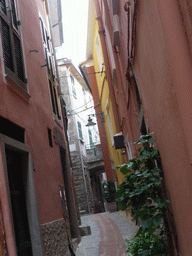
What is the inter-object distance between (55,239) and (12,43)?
12.2 ft

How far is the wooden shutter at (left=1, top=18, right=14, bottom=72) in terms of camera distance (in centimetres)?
538

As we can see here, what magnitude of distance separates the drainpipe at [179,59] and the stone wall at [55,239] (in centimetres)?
397

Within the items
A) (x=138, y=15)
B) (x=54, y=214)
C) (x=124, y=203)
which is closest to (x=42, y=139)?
(x=54, y=214)

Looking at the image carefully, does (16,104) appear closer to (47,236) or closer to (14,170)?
(14,170)

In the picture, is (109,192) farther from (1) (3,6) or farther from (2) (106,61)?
(1) (3,6)

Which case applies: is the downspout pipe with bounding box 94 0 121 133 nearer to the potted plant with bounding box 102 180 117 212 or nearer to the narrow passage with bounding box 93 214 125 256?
the narrow passage with bounding box 93 214 125 256

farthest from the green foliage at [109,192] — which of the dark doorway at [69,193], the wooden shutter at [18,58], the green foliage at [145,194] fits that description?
the green foliage at [145,194]

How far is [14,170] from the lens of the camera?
526cm

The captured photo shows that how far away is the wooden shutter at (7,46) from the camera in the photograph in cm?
538

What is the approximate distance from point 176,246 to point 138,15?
2.81 meters

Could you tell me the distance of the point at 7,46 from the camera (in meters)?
5.54

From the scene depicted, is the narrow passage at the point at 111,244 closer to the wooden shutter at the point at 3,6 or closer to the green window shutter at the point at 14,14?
the green window shutter at the point at 14,14

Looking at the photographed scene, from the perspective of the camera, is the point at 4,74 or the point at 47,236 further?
the point at 47,236

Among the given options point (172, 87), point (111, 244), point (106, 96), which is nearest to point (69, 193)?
point (111, 244)
